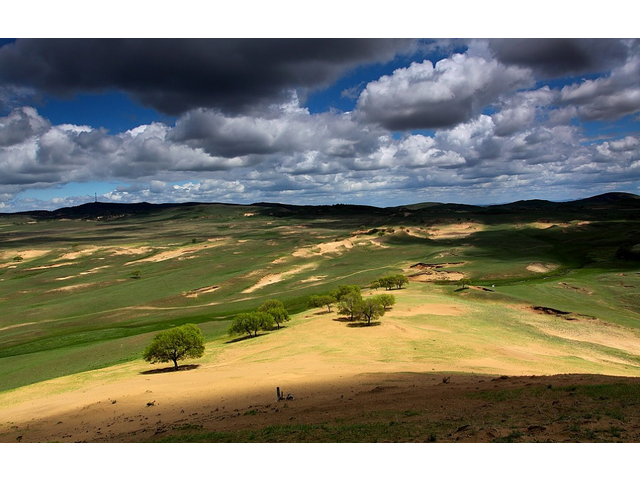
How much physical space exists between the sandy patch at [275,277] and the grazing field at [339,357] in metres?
1.01

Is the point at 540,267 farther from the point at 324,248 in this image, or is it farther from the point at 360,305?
the point at 360,305

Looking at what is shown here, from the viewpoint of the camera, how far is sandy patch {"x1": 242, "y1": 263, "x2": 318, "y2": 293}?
117287 millimetres

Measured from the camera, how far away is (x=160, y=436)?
70.6 ft

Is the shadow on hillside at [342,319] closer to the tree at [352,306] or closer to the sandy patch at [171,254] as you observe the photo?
the tree at [352,306]

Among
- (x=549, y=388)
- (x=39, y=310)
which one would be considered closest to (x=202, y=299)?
(x=39, y=310)

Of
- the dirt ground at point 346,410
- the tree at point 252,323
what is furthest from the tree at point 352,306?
Answer: the dirt ground at point 346,410

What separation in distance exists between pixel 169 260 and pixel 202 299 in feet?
239

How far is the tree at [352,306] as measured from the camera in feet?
197

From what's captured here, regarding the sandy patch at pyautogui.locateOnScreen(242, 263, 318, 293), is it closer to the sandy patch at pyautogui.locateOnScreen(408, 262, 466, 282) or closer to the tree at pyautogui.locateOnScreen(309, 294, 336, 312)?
the sandy patch at pyautogui.locateOnScreen(408, 262, 466, 282)

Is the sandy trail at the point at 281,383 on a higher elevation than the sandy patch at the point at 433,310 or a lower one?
higher

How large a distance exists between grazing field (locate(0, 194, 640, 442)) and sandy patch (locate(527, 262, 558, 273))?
93 centimetres

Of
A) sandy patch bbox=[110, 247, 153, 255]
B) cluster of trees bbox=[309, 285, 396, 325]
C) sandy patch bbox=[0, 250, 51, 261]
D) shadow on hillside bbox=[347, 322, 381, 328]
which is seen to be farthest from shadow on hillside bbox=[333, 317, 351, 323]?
sandy patch bbox=[0, 250, 51, 261]
